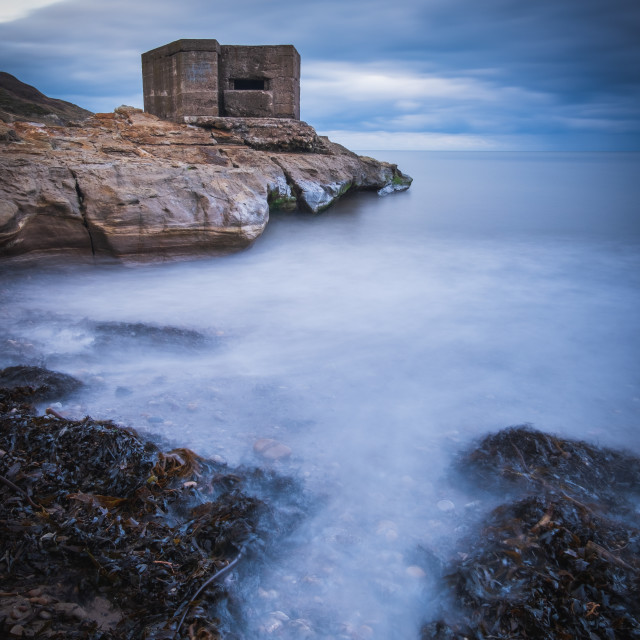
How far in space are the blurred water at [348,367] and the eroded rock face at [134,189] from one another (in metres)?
0.39

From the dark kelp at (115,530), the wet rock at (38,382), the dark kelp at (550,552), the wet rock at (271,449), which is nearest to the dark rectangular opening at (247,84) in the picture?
the wet rock at (38,382)

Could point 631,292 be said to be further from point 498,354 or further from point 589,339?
point 498,354

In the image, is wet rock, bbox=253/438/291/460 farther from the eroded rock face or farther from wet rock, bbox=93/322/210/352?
the eroded rock face

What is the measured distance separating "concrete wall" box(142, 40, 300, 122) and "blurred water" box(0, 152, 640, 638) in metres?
3.68

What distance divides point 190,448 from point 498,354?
2.99 m

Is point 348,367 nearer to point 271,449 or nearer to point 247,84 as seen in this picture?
point 271,449

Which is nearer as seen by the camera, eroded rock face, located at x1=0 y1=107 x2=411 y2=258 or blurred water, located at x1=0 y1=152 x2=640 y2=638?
blurred water, located at x1=0 y1=152 x2=640 y2=638

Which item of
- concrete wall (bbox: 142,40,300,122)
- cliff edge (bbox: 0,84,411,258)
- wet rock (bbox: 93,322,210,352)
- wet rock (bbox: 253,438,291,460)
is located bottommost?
wet rock (bbox: 253,438,291,460)

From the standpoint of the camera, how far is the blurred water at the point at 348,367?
86.7 inches

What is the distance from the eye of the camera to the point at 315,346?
14.9ft

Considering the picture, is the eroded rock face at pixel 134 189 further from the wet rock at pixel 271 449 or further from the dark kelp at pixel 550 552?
the dark kelp at pixel 550 552

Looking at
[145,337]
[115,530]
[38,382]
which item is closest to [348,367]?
[145,337]

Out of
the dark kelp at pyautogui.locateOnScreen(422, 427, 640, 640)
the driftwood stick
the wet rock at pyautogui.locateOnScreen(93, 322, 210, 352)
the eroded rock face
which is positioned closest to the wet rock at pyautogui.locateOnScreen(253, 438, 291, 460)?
the driftwood stick

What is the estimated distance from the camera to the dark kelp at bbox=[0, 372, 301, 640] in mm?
1751
